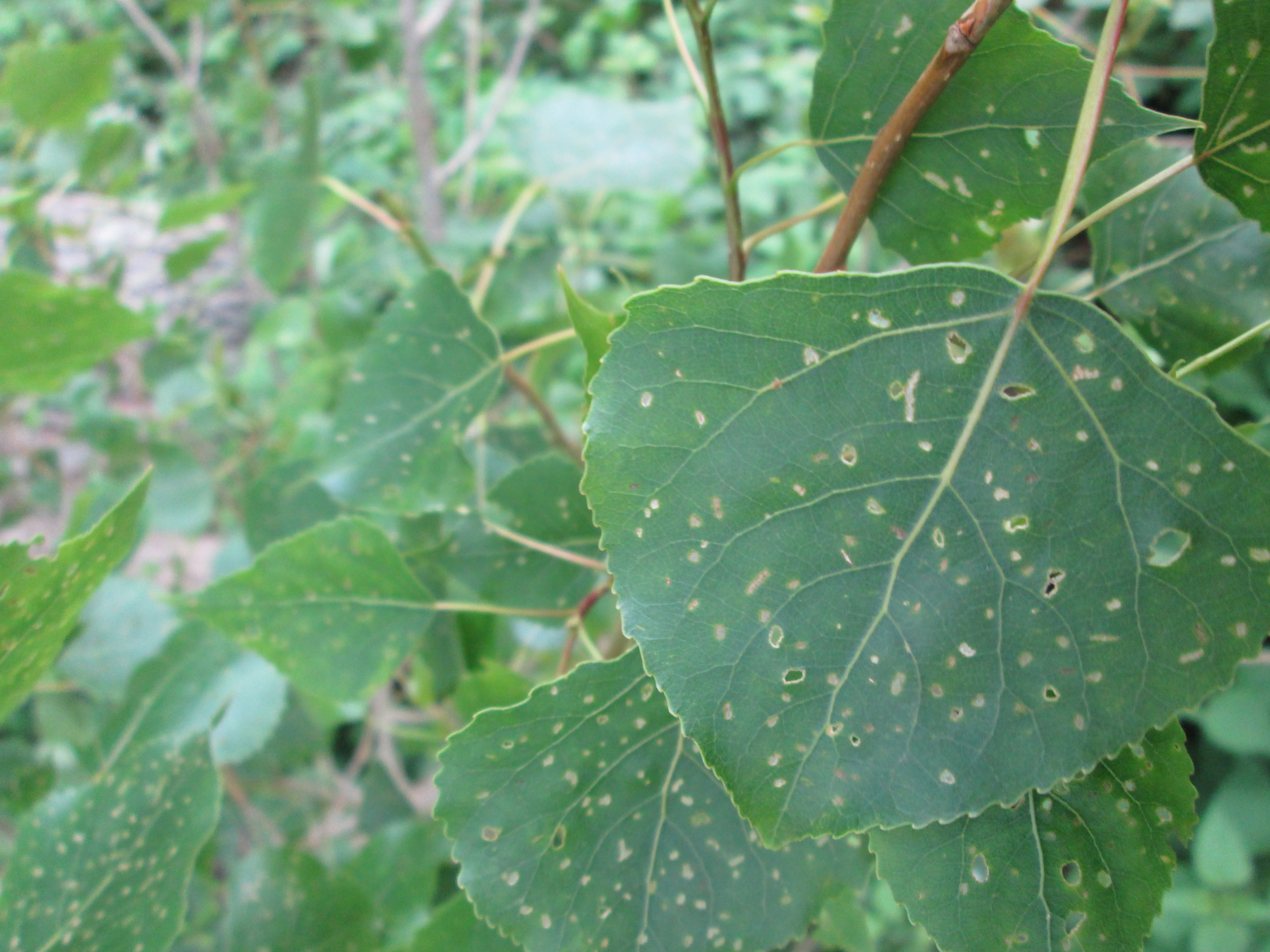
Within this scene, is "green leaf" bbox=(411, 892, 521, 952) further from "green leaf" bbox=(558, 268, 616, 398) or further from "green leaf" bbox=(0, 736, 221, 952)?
"green leaf" bbox=(558, 268, 616, 398)

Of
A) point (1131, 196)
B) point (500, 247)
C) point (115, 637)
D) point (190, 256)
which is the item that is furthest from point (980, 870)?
point (190, 256)

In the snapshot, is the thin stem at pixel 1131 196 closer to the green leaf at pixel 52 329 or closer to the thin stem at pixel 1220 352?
the thin stem at pixel 1220 352

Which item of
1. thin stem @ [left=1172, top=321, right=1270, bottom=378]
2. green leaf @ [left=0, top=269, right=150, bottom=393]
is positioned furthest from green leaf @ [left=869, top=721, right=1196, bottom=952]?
green leaf @ [left=0, top=269, right=150, bottom=393]

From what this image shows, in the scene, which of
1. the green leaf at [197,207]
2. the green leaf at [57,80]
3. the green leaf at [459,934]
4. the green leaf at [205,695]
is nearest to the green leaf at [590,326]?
the green leaf at [459,934]

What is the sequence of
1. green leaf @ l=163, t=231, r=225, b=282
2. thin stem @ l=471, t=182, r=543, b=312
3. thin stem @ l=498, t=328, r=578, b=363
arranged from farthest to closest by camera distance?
green leaf @ l=163, t=231, r=225, b=282
thin stem @ l=471, t=182, r=543, b=312
thin stem @ l=498, t=328, r=578, b=363

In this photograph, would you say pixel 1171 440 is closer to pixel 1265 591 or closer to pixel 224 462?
pixel 1265 591

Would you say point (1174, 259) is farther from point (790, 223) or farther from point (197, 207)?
point (197, 207)

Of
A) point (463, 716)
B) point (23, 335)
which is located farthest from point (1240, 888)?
point (23, 335)
